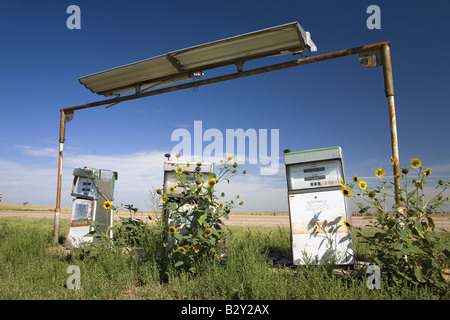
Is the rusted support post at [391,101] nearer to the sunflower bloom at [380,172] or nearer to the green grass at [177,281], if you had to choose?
the sunflower bloom at [380,172]

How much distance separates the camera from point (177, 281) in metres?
4.18

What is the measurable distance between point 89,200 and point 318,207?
540 centimetres

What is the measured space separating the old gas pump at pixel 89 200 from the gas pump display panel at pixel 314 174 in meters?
4.55

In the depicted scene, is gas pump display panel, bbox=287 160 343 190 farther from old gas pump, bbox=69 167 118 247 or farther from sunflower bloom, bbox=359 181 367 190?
old gas pump, bbox=69 167 118 247

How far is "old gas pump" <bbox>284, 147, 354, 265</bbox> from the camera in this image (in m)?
4.89

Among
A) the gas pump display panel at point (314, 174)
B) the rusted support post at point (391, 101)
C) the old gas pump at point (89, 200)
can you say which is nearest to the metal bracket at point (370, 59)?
the rusted support post at point (391, 101)

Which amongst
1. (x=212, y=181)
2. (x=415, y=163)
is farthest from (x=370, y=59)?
(x=212, y=181)

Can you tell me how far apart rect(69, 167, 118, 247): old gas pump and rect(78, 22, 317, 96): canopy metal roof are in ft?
7.62

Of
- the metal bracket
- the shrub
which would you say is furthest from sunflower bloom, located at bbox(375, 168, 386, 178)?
the metal bracket

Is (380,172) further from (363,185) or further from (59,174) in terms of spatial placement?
(59,174)

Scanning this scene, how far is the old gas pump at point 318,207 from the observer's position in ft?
16.1

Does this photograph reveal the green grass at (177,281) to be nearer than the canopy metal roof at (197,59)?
Yes
